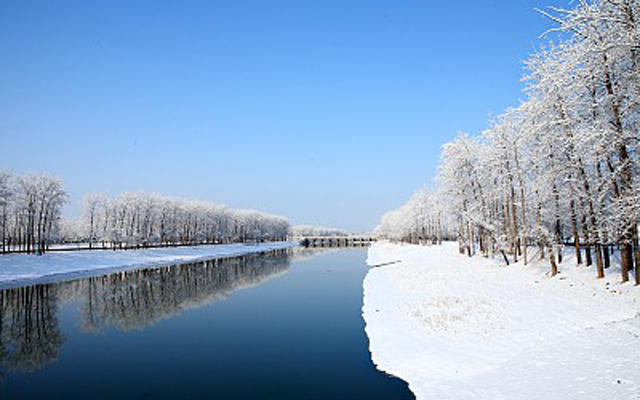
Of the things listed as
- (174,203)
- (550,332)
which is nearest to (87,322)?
(550,332)

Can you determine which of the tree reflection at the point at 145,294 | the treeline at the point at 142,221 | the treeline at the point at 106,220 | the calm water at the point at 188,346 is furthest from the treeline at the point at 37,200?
the calm water at the point at 188,346

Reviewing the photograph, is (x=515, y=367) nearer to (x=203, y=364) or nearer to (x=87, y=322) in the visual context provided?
(x=203, y=364)

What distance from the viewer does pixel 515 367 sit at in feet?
37.0

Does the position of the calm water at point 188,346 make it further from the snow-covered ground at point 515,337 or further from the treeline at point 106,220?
the treeline at point 106,220

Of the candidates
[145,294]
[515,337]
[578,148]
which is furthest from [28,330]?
[578,148]

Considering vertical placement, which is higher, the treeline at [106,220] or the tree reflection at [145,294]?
the treeline at [106,220]

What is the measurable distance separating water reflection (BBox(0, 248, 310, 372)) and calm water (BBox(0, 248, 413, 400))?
0.09 m

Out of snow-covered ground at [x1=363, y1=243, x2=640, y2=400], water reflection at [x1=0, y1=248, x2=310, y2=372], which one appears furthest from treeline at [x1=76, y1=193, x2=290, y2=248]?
snow-covered ground at [x1=363, y1=243, x2=640, y2=400]

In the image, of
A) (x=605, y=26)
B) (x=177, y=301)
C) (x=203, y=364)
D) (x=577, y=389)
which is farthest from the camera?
(x=177, y=301)

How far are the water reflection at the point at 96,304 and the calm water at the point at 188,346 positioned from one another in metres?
0.09

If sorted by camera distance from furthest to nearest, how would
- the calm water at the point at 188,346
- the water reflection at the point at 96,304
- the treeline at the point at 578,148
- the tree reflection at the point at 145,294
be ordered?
the tree reflection at the point at 145,294 → the water reflection at the point at 96,304 → the treeline at the point at 578,148 → the calm water at the point at 188,346

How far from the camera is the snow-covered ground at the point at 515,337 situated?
32.0ft

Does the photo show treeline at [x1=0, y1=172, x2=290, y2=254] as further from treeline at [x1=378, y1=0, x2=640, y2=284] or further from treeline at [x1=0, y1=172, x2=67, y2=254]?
treeline at [x1=378, y1=0, x2=640, y2=284]

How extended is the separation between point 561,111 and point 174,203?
346 feet
